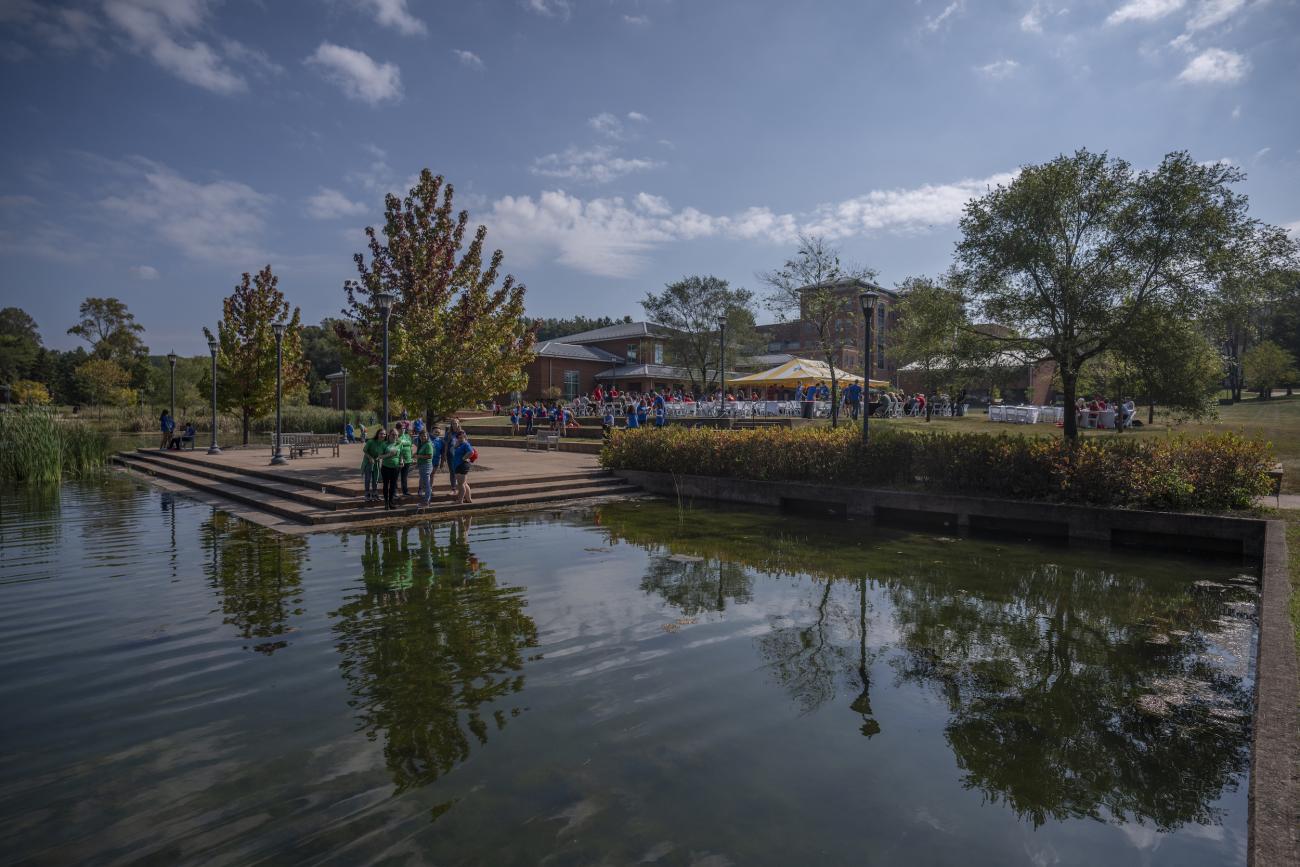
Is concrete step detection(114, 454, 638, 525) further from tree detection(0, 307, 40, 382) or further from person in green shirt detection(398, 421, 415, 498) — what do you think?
tree detection(0, 307, 40, 382)

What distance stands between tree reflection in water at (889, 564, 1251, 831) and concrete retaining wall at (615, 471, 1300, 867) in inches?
17.1

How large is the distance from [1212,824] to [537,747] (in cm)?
368

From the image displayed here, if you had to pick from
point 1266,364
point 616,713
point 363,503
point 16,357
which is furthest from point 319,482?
point 16,357

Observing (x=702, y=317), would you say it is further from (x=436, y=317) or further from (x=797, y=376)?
(x=436, y=317)

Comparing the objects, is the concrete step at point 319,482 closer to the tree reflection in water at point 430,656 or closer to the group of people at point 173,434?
the group of people at point 173,434

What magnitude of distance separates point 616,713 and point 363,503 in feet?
32.2

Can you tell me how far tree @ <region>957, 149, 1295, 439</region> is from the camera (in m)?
12.2

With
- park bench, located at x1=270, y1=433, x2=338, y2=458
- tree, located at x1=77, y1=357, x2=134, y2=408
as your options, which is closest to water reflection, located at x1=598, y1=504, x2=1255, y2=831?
park bench, located at x1=270, y1=433, x2=338, y2=458

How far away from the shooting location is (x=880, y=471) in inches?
565

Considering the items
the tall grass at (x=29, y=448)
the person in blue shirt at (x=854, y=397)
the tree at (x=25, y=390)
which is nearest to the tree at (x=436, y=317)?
the tall grass at (x=29, y=448)

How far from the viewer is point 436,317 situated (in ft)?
57.5

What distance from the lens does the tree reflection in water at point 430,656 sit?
426 cm

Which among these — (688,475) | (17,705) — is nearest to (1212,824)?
(17,705)

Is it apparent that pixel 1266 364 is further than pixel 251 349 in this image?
Yes
